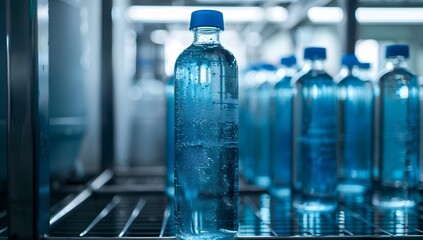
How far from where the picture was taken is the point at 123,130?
3.11m

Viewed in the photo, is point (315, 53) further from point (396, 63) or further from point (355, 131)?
point (355, 131)

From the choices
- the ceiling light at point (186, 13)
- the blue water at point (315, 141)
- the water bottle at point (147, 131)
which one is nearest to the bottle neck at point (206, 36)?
the blue water at point (315, 141)

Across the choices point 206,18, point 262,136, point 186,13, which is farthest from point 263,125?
point 186,13

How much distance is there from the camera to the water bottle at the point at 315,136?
3.61 feet

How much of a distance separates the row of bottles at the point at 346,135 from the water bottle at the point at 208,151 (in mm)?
320

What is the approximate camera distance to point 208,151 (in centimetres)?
84

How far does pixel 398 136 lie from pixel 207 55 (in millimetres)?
562

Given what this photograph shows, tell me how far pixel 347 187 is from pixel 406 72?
380 millimetres

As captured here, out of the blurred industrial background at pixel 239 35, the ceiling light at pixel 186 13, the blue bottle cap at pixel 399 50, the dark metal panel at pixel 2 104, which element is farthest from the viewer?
the ceiling light at pixel 186 13

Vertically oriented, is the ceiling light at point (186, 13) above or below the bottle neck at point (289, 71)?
above

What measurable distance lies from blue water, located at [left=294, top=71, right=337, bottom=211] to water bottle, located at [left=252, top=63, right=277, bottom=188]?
27 centimetres

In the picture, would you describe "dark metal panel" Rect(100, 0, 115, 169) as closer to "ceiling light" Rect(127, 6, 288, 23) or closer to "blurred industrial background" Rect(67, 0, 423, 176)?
"blurred industrial background" Rect(67, 0, 423, 176)

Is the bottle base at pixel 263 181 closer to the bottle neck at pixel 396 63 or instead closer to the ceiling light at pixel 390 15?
the bottle neck at pixel 396 63

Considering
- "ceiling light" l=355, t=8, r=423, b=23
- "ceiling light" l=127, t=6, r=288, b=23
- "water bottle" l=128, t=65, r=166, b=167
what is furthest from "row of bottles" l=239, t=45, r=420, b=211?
"water bottle" l=128, t=65, r=166, b=167
